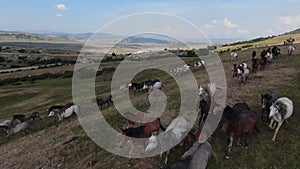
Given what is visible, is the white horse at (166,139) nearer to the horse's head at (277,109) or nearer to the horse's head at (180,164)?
the horse's head at (180,164)

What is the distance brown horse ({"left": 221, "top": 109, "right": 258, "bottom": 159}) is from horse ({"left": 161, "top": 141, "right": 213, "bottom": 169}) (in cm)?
153

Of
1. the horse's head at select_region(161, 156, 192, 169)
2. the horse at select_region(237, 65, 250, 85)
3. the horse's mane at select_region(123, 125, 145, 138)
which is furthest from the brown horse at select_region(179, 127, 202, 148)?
the horse at select_region(237, 65, 250, 85)

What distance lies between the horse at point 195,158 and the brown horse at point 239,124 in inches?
60.3

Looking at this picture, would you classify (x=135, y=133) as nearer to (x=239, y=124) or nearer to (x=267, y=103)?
(x=239, y=124)

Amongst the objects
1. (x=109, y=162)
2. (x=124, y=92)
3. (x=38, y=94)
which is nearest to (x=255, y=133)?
(x=109, y=162)

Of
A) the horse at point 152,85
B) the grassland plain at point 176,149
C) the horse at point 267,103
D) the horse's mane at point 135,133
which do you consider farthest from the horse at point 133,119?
the horse at point 152,85

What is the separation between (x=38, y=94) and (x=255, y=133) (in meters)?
31.5

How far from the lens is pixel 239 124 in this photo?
13.4 meters

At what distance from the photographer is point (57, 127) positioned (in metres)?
20.9

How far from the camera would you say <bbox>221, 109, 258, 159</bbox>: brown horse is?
1330 cm

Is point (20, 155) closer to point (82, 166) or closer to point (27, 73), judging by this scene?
point (82, 166)

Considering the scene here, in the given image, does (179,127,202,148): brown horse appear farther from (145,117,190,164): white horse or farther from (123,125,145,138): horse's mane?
(123,125,145,138): horse's mane

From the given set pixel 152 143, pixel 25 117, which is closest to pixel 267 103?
pixel 152 143

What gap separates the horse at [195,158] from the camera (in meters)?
10.4
